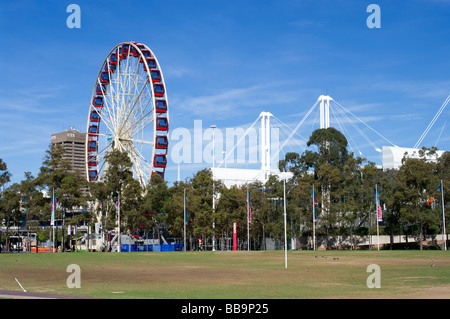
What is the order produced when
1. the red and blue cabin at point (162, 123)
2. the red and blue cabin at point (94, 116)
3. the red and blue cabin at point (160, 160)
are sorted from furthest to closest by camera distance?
the red and blue cabin at point (94, 116), the red and blue cabin at point (160, 160), the red and blue cabin at point (162, 123)

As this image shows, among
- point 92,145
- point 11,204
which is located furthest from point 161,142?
point 11,204

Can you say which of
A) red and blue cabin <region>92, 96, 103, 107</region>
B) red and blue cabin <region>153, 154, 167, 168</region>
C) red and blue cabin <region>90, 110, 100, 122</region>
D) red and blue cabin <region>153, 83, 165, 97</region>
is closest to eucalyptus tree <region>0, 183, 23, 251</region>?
red and blue cabin <region>90, 110, 100, 122</region>

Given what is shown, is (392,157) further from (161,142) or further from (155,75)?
(155,75)

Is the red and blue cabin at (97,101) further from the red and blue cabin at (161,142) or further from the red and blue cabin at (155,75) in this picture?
the red and blue cabin at (161,142)

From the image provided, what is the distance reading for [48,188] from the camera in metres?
94.2

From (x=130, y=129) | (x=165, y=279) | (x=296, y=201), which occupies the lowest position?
(x=165, y=279)

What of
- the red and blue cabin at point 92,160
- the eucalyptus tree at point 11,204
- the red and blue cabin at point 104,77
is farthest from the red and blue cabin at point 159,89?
the eucalyptus tree at point 11,204

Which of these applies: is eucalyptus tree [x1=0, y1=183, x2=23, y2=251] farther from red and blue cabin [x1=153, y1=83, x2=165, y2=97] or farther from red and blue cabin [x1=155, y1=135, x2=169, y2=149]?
red and blue cabin [x1=153, y1=83, x2=165, y2=97]

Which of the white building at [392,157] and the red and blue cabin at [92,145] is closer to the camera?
the red and blue cabin at [92,145]

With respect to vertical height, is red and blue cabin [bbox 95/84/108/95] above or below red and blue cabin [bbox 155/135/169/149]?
above
